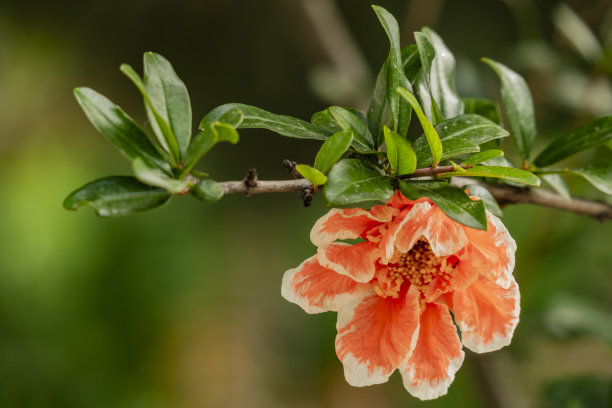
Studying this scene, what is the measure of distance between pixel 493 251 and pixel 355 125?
14 cm

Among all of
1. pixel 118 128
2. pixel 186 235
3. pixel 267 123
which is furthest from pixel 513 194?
pixel 186 235

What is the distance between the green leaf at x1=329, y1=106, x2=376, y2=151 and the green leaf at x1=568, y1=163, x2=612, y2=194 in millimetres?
199

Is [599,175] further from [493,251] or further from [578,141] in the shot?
[493,251]

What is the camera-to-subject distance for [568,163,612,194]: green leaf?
496 mm

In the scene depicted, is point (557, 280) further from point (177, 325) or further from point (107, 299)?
point (107, 299)

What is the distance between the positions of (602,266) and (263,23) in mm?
1887

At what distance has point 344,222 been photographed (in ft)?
1.43

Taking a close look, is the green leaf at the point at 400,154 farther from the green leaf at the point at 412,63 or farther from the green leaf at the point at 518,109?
the green leaf at the point at 518,109

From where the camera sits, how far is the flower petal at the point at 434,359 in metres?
0.44

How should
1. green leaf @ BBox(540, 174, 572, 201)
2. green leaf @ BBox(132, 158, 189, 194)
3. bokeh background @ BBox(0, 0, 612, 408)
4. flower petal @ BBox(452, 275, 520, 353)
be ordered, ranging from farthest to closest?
bokeh background @ BBox(0, 0, 612, 408), green leaf @ BBox(540, 174, 572, 201), flower petal @ BBox(452, 275, 520, 353), green leaf @ BBox(132, 158, 189, 194)

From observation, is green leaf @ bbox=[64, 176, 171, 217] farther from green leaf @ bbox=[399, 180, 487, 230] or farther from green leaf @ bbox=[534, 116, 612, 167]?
green leaf @ bbox=[534, 116, 612, 167]

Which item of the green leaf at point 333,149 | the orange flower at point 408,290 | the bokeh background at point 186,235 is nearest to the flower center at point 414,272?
the orange flower at point 408,290

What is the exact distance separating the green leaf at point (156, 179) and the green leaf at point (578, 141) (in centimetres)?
37

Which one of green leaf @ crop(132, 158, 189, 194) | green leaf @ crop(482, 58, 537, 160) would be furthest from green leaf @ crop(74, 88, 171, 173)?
green leaf @ crop(482, 58, 537, 160)
